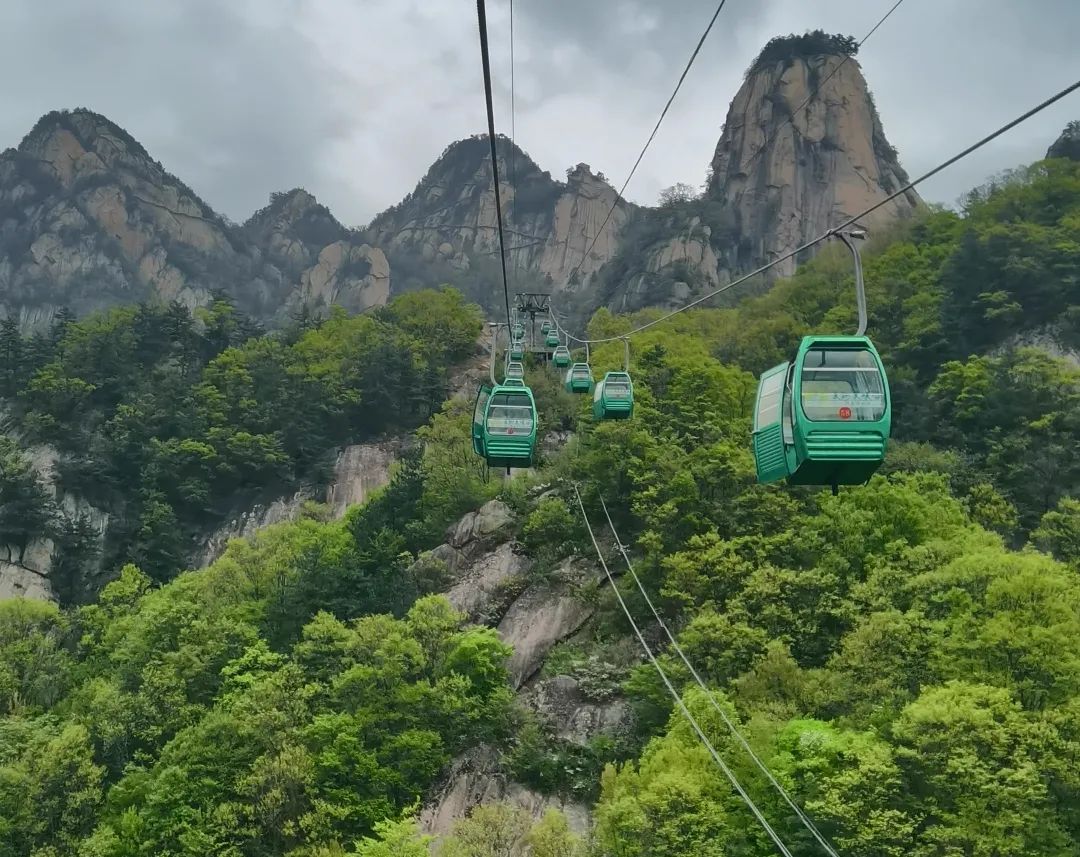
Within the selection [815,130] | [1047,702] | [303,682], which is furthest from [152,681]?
[815,130]

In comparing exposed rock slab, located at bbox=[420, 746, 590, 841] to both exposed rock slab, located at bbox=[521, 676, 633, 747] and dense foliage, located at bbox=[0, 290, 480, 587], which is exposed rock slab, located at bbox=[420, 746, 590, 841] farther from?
dense foliage, located at bbox=[0, 290, 480, 587]

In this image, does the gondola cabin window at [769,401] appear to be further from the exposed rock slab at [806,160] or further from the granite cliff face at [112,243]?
the granite cliff face at [112,243]

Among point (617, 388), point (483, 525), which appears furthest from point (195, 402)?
point (617, 388)

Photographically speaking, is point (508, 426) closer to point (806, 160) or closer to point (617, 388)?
point (617, 388)

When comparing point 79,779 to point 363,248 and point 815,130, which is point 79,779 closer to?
point 815,130

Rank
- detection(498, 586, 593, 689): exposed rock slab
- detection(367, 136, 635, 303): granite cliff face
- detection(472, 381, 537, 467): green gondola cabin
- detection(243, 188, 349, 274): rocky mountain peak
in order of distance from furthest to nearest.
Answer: detection(243, 188, 349, 274): rocky mountain peak < detection(367, 136, 635, 303): granite cliff face < detection(498, 586, 593, 689): exposed rock slab < detection(472, 381, 537, 467): green gondola cabin

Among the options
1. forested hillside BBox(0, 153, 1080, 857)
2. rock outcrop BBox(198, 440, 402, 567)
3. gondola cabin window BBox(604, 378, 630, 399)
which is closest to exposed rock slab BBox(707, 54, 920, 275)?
forested hillside BBox(0, 153, 1080, 857)
